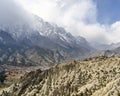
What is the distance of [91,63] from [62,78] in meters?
18.9

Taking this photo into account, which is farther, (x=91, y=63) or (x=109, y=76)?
(x=91, y=63)

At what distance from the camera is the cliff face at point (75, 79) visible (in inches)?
5935

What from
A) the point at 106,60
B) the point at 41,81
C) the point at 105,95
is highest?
the point at 106,60

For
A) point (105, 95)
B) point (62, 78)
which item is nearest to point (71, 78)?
point (62, 78)

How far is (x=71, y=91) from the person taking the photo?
6314 inches

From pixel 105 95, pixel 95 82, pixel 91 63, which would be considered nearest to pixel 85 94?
pixel 95 82

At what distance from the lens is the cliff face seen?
151 metres

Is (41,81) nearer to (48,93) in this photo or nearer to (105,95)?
(48,93)

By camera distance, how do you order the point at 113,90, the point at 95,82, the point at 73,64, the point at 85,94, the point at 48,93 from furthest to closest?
the point at 73,64
the point at 48,93
the point at 95,82
the point at 85,94
the point at 113,90

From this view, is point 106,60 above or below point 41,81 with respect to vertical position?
above

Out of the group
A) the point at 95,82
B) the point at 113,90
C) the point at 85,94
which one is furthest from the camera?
the point at 95,82

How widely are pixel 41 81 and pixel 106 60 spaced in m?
43.7

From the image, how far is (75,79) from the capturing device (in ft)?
563

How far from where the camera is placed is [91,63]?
179625mm
